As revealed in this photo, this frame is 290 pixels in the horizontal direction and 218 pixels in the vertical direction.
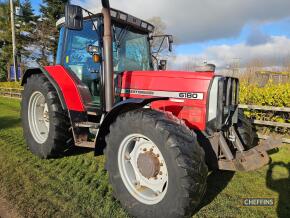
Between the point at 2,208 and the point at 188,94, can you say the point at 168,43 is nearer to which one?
the point at 188,94

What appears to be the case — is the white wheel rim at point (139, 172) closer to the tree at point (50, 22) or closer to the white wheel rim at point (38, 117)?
the white wheel rim at point (38, 117)

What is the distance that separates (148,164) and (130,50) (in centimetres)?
213

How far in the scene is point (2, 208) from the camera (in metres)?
3.21

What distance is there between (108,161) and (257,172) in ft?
8.19

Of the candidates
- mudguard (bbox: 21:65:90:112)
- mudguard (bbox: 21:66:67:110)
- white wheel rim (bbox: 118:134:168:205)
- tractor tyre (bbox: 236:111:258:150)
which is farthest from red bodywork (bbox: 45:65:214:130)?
mudguard (bbox: 21:66:67:110)

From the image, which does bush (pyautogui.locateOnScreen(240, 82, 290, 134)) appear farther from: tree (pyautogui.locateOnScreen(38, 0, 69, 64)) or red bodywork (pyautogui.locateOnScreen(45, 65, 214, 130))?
tree (pyautogui.locateOnScreen(38, 0, 69, 64))

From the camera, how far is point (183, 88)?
3.50m

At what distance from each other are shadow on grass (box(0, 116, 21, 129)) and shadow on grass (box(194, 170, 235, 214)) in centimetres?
559

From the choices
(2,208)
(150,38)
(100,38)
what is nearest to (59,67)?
Result: (100,38)

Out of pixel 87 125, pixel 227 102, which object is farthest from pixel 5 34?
pixel 227 102

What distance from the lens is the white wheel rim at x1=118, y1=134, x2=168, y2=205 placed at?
3.12 metres

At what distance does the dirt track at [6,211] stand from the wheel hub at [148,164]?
139cm

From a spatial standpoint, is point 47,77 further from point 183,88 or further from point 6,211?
point 183,88

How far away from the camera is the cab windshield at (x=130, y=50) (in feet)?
14.2
